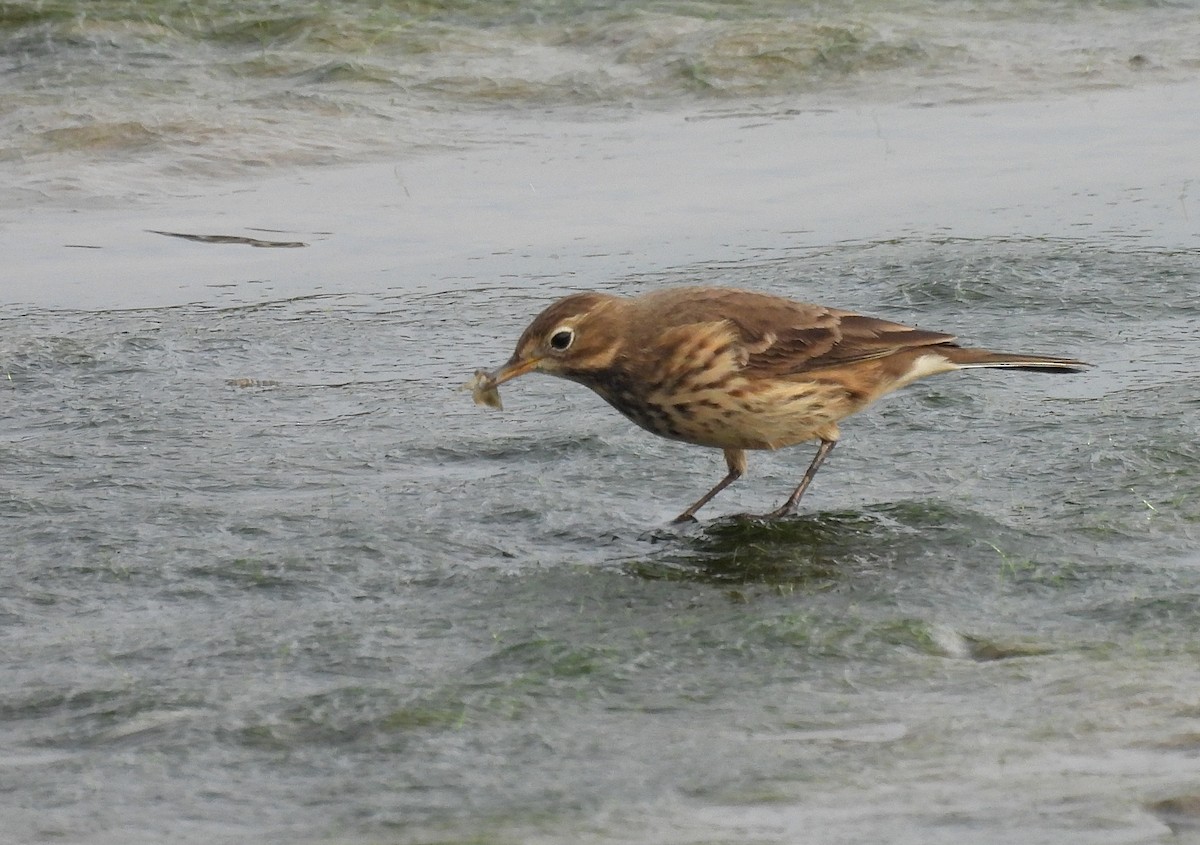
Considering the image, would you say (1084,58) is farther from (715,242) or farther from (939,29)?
(715,242)

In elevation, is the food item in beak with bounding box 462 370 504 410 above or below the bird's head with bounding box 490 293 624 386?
below

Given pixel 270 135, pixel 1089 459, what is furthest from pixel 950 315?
pixel 270 135

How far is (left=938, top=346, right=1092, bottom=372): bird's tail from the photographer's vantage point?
7.10 metres

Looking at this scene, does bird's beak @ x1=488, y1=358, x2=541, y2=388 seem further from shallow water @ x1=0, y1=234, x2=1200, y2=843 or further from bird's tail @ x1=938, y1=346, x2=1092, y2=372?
bird's tail @ x1=938, y1=346, x2=1092, y2=372

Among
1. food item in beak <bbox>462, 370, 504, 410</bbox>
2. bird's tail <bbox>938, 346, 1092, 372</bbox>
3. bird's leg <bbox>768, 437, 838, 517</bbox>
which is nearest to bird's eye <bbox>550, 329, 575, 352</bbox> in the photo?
food item in beak <bbox>462, 370, 504, 410</bbox>

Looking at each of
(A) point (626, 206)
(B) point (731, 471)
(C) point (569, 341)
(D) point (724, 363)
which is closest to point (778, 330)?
(D) point (724, 363)

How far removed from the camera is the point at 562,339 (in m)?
6.39

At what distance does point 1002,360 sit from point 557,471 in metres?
1.76

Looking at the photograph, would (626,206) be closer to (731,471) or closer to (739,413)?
(731,471)

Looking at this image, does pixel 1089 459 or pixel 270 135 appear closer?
pixel 1089 459

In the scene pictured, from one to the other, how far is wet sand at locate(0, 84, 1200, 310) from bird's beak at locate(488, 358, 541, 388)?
3768mm

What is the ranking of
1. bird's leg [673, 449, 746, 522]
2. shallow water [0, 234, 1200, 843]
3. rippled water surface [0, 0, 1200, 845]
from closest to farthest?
shallow water [0, 234, 1200, 843], rippled water surface [0, 0, 1200, 845], bird's leg [673, 449, 746, 522]

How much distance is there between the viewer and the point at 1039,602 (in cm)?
553

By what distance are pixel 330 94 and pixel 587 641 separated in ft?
31.5
